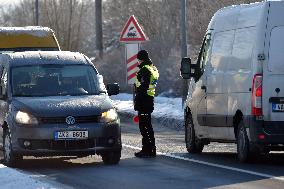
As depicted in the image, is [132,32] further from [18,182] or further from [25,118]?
[18,182]

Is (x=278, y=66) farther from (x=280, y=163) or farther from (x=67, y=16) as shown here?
(x=67, y=16)

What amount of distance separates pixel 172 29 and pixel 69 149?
46462 mm

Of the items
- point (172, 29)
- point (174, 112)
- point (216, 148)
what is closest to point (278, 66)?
point (216, 148)

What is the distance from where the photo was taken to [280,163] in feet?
56.4

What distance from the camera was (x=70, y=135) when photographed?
1666cm

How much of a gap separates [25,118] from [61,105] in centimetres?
58

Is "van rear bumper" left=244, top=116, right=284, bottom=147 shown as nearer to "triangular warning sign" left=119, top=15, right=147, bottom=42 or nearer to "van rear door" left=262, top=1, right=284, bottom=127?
"van rear door" left=262, top=1, right=284, bottom=127

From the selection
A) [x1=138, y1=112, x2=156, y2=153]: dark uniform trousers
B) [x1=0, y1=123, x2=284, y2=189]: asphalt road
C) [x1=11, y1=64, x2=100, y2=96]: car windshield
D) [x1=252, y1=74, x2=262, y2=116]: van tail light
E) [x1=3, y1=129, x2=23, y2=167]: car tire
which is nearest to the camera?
[x1=0, y1=123, x2=284, y2=189]: asphalt road

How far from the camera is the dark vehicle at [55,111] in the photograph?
54.5 ft

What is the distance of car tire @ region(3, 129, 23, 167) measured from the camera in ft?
55.4

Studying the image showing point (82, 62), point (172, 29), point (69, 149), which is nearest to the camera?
point (69, 149)

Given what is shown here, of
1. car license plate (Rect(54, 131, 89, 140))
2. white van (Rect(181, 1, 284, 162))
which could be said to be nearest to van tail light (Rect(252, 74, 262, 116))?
white van (Rect(181, 1, 284, 162))

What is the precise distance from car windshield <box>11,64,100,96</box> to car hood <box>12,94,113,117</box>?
0.37m

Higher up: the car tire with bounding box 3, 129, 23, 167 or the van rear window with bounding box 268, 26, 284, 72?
the van rear window with bounding box 268, 26, 284, 72
